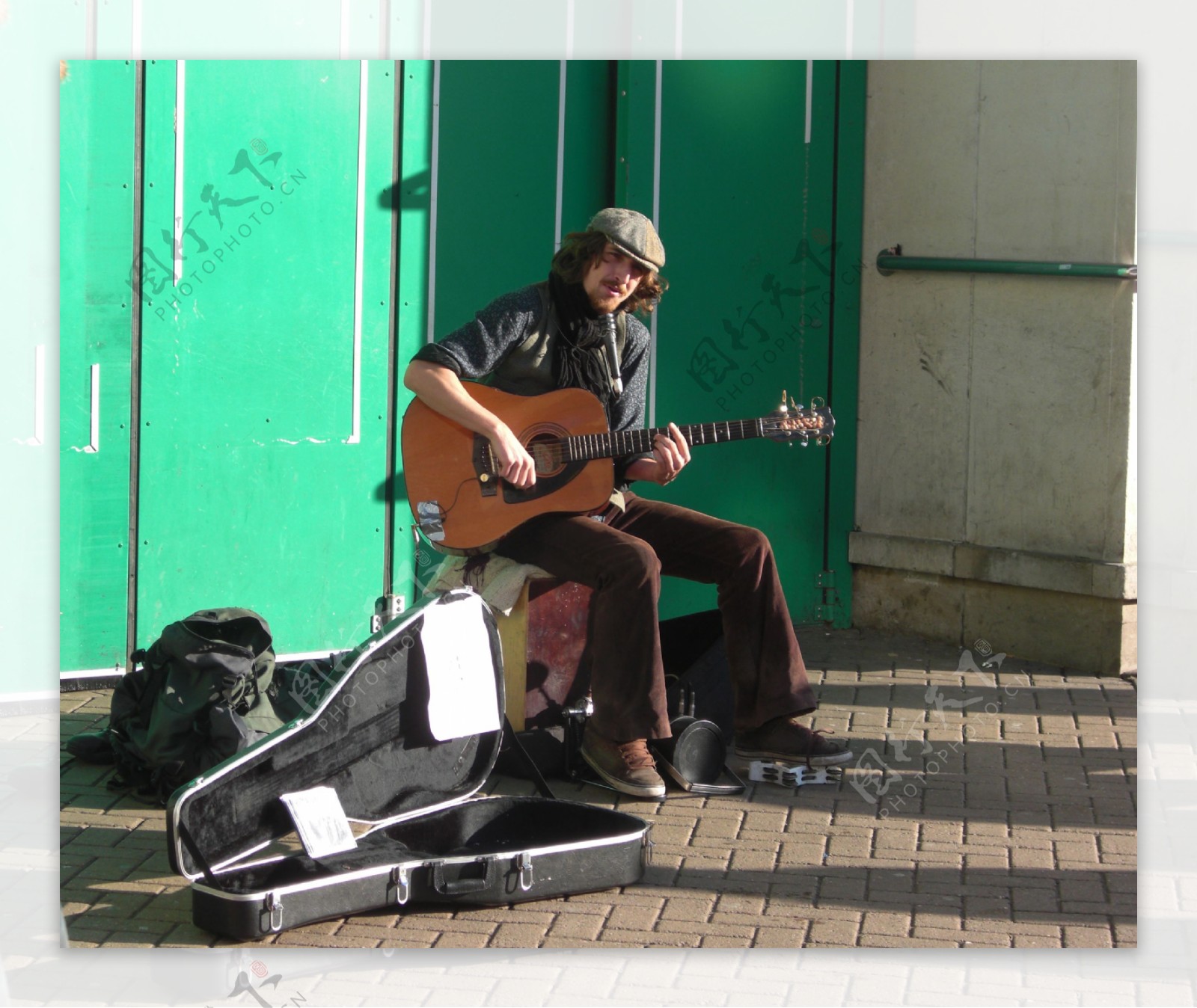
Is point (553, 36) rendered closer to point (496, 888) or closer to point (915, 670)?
point (915, 670)

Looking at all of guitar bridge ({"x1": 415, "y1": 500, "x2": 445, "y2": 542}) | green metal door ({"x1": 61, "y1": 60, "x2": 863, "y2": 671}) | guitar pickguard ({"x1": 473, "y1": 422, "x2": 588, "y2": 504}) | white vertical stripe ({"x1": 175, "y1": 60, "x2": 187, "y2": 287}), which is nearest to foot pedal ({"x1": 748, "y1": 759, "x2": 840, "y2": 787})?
guitar pickguard ({"x1": 473, "y1": 422, "x2": 588, "y2": 504})

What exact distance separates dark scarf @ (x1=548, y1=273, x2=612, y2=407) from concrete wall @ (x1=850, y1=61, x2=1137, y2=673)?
208 centimetres

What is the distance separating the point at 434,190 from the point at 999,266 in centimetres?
207

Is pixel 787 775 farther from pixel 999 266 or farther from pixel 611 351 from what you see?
pixel 999 266

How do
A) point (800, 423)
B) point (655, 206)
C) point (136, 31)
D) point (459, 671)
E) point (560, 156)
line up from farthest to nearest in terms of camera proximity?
1. point (655, 206)
2. point (560, 156)
3. point (136, 31)
4. point (800, 423)
5. point (459, 671)

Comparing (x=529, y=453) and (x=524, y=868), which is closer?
(x=524, y=868)

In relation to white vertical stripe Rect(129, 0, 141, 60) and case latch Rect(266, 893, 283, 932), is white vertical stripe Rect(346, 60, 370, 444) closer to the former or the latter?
white vertical stripe Rect(129, 0, 141, 60)

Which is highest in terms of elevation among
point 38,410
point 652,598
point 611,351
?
point 611,351

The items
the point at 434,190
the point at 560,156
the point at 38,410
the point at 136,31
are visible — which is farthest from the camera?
the point at 560,156

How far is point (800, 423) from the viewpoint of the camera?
4449 mm

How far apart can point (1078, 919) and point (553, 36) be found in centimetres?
326

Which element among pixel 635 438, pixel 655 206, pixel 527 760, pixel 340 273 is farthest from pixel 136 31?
pixel 527 760

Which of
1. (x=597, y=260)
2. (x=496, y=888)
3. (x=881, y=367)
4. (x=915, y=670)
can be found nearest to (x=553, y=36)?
(x=597, y=260)

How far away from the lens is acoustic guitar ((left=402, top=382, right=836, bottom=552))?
14.3 feet
